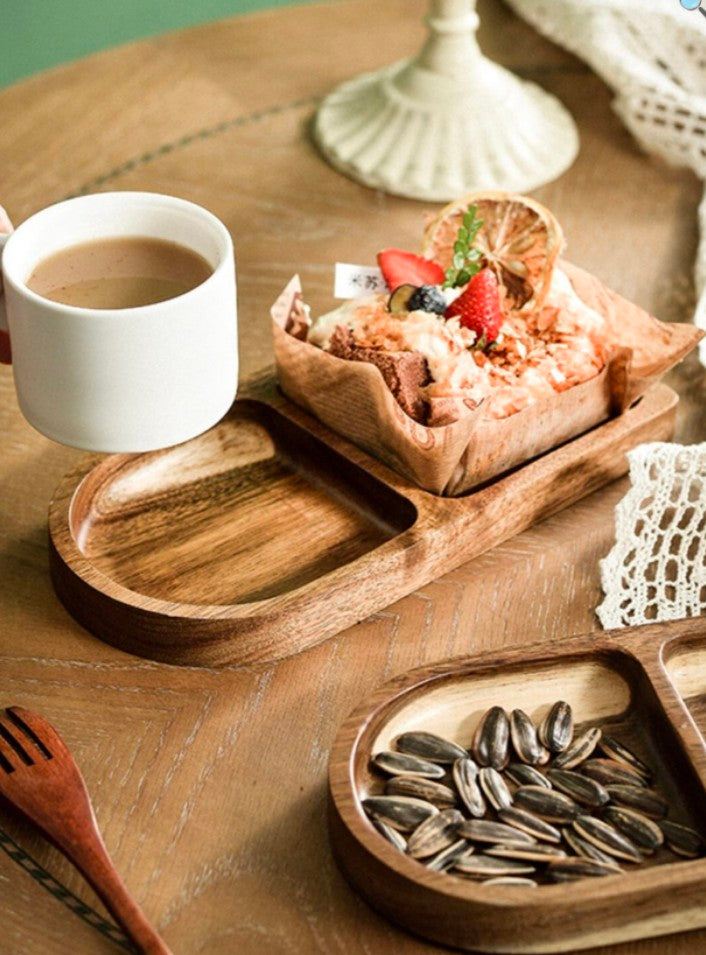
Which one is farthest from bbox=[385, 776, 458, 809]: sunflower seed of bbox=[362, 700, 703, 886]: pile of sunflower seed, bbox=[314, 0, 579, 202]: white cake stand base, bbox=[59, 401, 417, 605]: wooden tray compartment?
bbox=[314, 0, 579, 202]: white cake stand base

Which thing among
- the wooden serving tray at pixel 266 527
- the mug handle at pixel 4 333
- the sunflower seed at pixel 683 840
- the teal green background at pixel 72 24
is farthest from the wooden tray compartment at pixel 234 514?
the teal green background at pixel 72 24

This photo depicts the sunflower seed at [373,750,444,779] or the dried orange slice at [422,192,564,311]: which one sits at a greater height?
the dried orange slice at [422,192,564,311]

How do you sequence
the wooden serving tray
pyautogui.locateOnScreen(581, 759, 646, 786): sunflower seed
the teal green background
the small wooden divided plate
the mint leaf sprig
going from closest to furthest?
the small wooden divided plate < pyautogui.locateOnScreen(581, 759, 646, 786): sunflower seed < the wooden serving tray < the mint leaf sprig < the teal green background

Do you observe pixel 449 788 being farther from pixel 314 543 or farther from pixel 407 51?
pixel 407 51

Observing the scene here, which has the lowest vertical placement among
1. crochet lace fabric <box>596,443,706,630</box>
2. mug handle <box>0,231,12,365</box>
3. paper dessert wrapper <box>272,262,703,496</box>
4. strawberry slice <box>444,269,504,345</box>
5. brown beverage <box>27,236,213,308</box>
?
crochet lace fabric <box>596,443,706,630</box>

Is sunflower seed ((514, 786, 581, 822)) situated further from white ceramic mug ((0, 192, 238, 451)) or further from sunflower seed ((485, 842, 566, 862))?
white ceramic mug ((0, 192, 238, 451))

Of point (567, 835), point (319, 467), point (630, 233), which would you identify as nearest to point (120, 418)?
point (319, 467)
